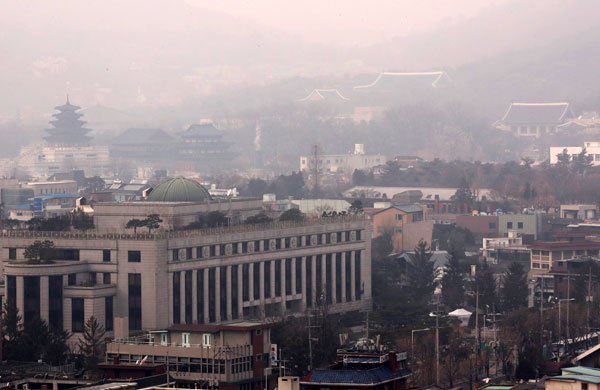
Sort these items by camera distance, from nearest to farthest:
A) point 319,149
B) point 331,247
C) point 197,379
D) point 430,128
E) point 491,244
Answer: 1. point 197,379
2. point 331,247
3. point 491,244
4. point 319,149
5. point 430,128

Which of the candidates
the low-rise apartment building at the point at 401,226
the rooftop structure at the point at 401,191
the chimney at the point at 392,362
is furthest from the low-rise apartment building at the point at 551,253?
the chimney at the point at 392,362

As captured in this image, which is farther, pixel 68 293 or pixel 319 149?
pixel 319 149

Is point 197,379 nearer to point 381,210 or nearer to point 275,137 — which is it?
point 381,210

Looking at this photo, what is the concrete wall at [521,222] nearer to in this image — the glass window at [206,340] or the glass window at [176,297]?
the glass window at [176,297]

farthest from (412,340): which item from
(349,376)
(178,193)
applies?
(178,193)

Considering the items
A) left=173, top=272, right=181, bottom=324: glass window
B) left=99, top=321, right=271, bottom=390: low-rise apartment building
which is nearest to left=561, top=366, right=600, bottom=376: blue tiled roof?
left=99, top=321, right=271, bottom=390: low-rise apartment building

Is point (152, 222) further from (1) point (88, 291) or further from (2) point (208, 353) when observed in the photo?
(2) point (208, 353)

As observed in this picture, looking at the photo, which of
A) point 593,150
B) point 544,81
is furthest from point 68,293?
point 544,81

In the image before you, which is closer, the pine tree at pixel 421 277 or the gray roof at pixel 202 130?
the pine tree at pixel 421 277
